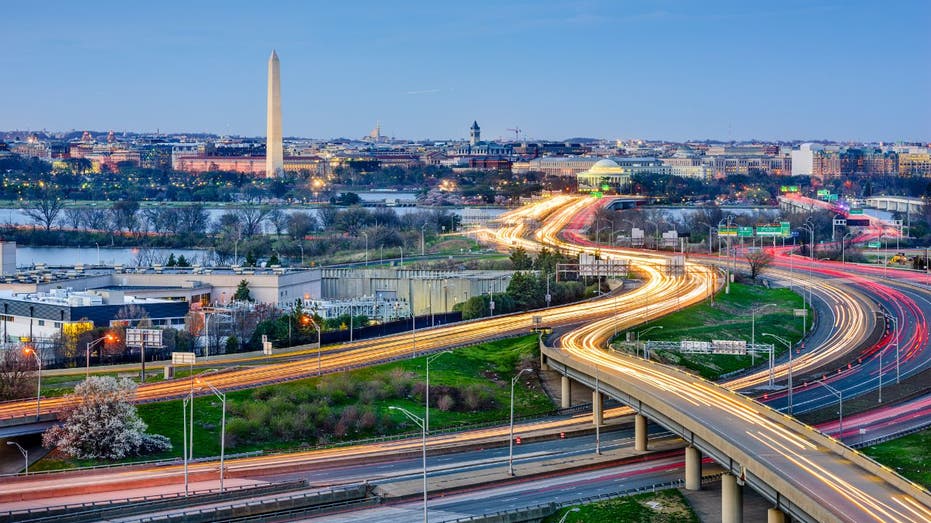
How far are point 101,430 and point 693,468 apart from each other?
17.7 metres

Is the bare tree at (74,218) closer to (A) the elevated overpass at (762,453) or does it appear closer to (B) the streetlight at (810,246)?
(B) the streetlight at (810,246)

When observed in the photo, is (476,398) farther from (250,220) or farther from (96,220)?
(96,220)

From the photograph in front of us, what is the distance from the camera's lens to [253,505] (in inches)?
1451

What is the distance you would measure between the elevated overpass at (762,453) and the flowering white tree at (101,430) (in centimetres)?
1480

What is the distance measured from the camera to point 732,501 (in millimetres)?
36312

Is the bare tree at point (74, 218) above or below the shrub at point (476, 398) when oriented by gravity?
above

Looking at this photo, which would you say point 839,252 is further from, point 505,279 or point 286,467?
point 286,467

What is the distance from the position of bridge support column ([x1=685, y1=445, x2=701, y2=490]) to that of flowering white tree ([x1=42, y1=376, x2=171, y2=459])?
16018 mm

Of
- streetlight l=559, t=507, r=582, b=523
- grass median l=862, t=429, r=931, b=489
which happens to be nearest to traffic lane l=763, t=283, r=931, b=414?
grass median l=862, t=429, r=931, b=489

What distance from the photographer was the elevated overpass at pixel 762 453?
31469mm

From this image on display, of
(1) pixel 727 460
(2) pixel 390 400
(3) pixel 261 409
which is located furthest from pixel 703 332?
(1) pixel 727 460

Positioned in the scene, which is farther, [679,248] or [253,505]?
[679,248]

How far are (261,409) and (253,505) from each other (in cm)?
1154

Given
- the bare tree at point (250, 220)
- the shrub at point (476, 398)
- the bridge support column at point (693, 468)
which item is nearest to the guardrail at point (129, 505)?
the bridge support column at point (693, 468)
